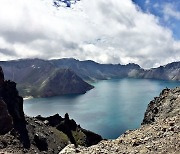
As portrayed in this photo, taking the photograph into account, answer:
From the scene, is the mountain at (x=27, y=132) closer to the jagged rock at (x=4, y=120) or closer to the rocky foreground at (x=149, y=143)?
the jagged rock at (x=4, y=120)

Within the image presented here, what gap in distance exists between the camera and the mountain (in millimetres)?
117250

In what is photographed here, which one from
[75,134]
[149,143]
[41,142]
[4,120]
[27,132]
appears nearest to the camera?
[149,143]

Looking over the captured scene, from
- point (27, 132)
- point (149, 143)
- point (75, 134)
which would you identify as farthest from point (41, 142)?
point (149, 143)

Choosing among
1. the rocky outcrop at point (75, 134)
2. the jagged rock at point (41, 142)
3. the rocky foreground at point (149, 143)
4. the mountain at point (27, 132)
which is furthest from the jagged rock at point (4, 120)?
the rocky foreground at point (149, 143)

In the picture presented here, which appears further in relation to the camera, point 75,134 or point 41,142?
point 75,134

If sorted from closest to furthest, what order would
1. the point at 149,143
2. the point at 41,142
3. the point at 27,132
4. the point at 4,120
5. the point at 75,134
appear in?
1. the point at 149,143
2. the point at 4,120
3. the point at 41,142
4. the point at 27,132
5. the point at 75,134

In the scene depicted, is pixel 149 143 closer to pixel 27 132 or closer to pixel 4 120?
pixel 4 120

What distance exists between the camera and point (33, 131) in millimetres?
146750

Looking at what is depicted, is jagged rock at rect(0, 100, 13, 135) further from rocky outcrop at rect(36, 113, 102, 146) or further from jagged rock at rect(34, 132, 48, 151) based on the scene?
rocky outcrop at rect(36, 113, 102, 146)

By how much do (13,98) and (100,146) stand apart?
138m

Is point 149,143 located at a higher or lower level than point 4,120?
lower

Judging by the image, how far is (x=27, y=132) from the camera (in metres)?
142

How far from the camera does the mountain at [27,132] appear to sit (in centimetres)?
11725

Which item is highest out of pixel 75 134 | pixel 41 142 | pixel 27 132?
pixel 75 134
